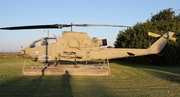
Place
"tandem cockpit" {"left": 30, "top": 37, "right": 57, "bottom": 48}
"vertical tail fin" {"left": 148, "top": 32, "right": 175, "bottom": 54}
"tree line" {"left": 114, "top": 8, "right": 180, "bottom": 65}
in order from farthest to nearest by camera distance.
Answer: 1. "tree line" {"left": 114, "top": 8, "right": 180, "bottom": 65}
2. "vertical tail fin" {"left": 148, "top": 32, "right": 175, "bottom": 54}
3. "tandem cockpit" {"left": 30, "top": 37, "right": 57, "bottom": 48}

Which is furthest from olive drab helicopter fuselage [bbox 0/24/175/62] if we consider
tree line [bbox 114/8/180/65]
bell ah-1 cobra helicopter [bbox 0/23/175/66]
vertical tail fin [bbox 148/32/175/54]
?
tree line [bbox 114/8/180/65]

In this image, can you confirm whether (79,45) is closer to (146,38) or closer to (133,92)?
(133,92)

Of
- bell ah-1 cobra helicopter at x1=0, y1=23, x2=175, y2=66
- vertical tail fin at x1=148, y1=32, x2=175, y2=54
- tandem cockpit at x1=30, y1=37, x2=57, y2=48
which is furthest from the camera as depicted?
vertical tail fin at x1=148, y1=32, x2=175, y2=54

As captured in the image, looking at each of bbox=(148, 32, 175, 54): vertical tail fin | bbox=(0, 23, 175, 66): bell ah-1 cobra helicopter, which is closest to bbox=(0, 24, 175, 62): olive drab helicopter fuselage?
bbox=(0, 23, 175, 66): bell ah-1 cobra helicopter

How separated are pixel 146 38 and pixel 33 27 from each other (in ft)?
68.0

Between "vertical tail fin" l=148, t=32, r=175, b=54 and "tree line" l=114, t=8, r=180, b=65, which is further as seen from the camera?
"tree line" l=114, t=8, r=180, b=65

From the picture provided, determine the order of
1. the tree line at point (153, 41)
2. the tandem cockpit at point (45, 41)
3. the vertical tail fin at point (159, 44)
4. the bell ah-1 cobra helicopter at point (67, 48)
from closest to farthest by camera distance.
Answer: the bell ah-1 cobra helicopter at point (67, 48)
the tandem cockpit at point (45, 41)
the vertical tail fin at point (159, 44)
the tree line at point (153, 41)

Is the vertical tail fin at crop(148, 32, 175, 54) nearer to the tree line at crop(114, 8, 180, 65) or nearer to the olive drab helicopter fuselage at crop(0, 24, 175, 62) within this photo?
the olive drab helicopter fuselage at crop(0, 24, 175, 62)

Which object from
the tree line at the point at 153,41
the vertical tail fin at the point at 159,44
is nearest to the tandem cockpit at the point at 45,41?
the vertical tail fin at the point at 159,44

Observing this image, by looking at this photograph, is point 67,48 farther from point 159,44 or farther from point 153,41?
point 153,41

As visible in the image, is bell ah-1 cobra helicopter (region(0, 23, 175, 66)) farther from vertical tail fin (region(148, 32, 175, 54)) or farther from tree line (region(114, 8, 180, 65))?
tree line (region(114, 8, 180, 65))

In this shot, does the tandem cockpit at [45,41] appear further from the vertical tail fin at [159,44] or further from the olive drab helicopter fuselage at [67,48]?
the vertical tail fin at [159,44]

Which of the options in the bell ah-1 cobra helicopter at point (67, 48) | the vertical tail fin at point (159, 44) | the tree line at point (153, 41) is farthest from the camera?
the tree line at point (153, 41)

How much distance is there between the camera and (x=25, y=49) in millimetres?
17141
